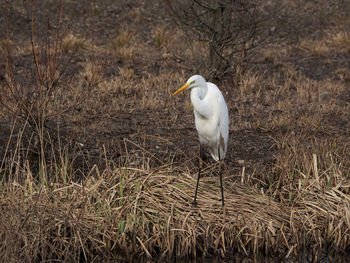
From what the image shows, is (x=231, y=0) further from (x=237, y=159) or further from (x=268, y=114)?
(x=237, y=159)

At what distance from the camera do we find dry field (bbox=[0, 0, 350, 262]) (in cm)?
464

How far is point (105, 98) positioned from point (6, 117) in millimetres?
1579

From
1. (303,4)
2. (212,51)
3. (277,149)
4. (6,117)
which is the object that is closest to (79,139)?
(6,117)

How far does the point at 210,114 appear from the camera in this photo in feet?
17.4

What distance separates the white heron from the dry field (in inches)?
9.6

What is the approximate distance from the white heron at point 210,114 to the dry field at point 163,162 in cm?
24

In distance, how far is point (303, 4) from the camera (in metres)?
14.0

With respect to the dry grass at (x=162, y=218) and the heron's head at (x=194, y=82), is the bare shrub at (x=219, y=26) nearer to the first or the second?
the heron's head at (x=194, y=82)

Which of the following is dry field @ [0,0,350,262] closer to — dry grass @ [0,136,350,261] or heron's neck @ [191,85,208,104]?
dry grass @ [0,136,350,261]

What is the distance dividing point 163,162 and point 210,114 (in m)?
0.79

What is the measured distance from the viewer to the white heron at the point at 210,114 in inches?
198

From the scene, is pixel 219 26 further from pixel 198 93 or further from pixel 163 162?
pixel 198 93

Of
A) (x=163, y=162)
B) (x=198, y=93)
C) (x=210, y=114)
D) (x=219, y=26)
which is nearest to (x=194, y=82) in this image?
(x=198, y=93)

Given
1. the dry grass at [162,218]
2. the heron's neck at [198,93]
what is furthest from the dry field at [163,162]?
the heron's neck at [198,93]
